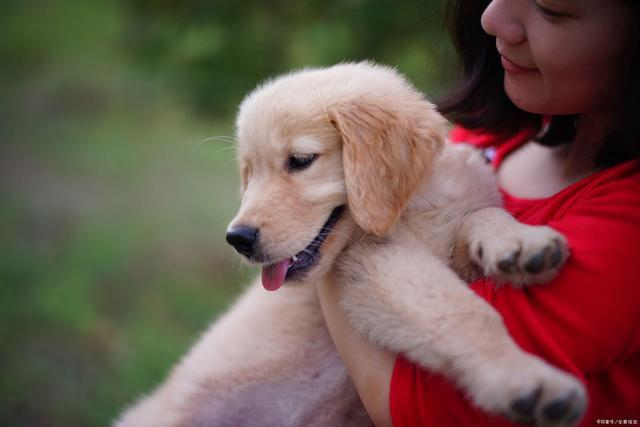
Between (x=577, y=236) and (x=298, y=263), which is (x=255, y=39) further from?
(x=577, y=236)

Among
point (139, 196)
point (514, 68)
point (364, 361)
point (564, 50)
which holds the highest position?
point (564, 50)

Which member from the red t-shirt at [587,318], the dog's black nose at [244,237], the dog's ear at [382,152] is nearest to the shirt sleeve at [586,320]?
the red t-shirt at [587,318]

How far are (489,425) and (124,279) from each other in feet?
15.6

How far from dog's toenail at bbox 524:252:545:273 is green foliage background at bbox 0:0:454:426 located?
131 centimetres

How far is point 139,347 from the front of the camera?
16.4 ft

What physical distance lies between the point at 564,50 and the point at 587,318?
0.77m

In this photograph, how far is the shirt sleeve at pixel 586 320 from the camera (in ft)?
5.53

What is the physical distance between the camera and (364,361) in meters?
1.98

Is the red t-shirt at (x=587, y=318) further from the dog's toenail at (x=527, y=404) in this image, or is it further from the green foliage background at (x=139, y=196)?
the green foliage background at (x=139, y=196)

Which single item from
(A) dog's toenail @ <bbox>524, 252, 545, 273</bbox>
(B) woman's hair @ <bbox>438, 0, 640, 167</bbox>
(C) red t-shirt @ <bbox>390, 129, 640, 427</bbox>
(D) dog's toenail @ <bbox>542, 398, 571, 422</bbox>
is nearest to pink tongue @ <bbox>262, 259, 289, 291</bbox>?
(C) red t-shirt @ <bbox>390, 129, 640, 427</bbox>

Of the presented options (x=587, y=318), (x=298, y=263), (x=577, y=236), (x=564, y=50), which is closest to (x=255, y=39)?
(x=298, y=263)

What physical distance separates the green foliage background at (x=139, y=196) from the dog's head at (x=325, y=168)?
0.77 meters

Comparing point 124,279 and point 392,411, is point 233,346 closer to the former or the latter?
point 392,411

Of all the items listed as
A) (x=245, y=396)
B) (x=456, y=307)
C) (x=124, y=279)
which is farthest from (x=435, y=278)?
(x=124, y=279)
